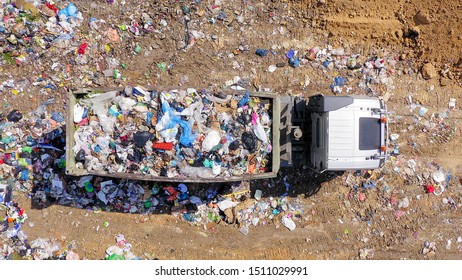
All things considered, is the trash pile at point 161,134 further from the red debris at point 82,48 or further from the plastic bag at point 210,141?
the red debris at point 82,48

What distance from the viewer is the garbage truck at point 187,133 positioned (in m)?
5.14

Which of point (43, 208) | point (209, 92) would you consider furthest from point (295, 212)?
point (43, 208)

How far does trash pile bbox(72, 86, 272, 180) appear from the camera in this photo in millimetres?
5137

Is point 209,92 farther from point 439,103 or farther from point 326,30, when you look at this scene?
point 439,103

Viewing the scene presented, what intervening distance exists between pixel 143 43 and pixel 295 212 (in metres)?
3.98

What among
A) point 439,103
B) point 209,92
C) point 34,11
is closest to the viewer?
point 209,92

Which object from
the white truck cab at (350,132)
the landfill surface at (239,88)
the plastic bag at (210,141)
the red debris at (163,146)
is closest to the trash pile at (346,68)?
the landfill surface at (239,88)

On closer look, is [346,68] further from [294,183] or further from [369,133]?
[294,183]

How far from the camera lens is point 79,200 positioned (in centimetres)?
643

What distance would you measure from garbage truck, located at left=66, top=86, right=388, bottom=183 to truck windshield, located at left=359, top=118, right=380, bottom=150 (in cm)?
2

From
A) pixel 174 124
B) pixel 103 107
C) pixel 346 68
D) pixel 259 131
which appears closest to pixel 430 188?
pixel 346 68

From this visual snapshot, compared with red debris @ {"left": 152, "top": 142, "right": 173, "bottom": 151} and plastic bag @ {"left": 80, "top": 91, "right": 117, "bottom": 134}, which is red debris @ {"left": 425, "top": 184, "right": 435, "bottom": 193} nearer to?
red debris @ {"left": 152, "top": 142, "right": 173, "bottom": 151}

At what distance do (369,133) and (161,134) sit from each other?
3.04m

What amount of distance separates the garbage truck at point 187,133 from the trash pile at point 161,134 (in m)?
0.01
